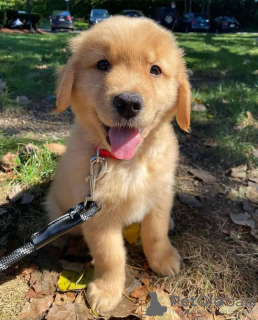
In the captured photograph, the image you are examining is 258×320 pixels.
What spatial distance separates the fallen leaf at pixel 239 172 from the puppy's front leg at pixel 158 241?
1064mm

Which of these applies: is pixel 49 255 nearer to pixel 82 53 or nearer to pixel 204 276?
pixel 204 276

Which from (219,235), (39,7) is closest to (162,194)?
(219,235)

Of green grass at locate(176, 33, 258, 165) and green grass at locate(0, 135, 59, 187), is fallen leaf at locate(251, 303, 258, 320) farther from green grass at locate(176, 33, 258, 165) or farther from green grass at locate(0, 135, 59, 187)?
green grass at locate(0, 135, 59, 187)

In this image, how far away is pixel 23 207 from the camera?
238 cm

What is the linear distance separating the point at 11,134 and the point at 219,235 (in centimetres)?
228

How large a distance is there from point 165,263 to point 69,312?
0.66 m

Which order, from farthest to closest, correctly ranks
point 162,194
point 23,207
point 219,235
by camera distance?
1. point 23,207
2. point 219,235
3. point 162,194

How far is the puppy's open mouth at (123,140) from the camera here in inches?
63.4

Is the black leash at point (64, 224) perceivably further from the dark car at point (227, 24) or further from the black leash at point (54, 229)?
the dark car at point (227, 24)

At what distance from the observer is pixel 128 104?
146cm

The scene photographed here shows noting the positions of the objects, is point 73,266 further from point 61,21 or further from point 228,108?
point 61,21

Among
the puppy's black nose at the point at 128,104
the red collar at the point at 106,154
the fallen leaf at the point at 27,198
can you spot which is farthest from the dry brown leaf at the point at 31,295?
the puppy's black nose at the point at 128,104

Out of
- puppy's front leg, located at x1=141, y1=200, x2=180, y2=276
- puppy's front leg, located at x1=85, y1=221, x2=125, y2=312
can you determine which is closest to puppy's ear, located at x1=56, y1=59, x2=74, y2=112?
puppy's front leg, located at x1=85, y1=221, x2=125, y2=312

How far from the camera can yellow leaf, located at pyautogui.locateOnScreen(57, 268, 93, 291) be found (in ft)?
6.01
